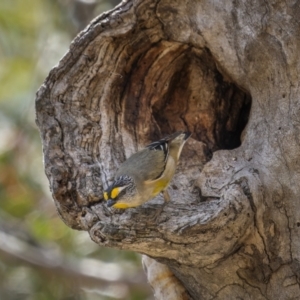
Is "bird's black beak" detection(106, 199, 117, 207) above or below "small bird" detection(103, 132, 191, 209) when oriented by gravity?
above

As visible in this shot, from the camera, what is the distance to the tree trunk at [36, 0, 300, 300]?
290 centimetres

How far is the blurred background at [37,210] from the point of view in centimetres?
578

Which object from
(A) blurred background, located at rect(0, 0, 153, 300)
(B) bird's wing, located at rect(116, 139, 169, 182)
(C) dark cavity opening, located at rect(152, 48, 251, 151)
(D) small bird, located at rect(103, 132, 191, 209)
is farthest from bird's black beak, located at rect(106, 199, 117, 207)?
(A) blurred background, located at rect(0, 0, 153, 300)

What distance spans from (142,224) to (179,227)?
16 centimetres

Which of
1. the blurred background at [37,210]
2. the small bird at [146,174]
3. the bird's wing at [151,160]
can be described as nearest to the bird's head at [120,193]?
the small bird at [146,174]

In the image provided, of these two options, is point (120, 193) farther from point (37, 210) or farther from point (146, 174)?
point (37, 210)

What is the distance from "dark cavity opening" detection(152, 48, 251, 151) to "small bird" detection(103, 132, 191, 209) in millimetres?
228

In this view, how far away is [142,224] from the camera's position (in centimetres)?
286

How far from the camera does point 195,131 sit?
369 centimetres

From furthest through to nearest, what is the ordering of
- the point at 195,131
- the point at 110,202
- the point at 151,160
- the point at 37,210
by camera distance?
the point at 37,210
the point at 195,131
the point at 151,160
the point at 110,202

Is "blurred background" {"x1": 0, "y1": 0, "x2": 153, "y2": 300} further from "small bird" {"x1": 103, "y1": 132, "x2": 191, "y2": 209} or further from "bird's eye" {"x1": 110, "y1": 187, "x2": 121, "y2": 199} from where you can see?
"bird's eye" {"x1": 110, "y1": 187, "x2": 121, "y2": 199}

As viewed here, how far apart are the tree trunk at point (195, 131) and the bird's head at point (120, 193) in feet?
0.18

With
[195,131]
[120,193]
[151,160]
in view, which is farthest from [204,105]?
[120,193]

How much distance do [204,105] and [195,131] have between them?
156mm
